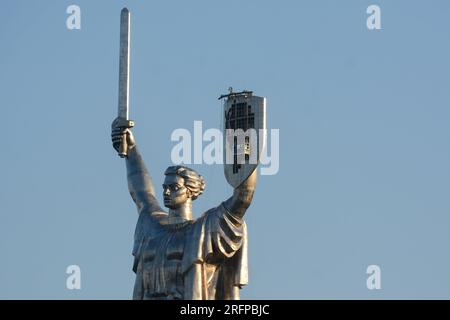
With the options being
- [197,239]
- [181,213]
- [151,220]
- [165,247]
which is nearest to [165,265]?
[165,247]

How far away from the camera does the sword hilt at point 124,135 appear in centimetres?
5706

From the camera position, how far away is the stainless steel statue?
54.5 m

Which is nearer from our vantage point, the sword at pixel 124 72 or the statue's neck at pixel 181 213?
the statue's neck at pixel 181 213

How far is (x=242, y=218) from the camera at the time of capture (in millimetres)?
54844

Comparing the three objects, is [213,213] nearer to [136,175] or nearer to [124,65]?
[136,175]

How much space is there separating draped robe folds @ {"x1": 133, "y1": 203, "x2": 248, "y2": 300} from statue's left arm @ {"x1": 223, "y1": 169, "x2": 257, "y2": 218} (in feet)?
0.73

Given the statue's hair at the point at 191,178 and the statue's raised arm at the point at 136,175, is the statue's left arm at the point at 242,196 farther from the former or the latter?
the statue's raised arm at the point at 136,175

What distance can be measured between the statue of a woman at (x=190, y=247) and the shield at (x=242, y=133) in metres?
0.29

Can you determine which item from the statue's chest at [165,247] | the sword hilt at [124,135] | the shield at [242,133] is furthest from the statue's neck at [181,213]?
the sword hilt at [124,135]

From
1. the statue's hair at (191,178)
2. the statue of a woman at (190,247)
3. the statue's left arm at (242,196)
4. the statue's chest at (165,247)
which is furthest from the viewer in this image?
the statue's hair at (191,178)
